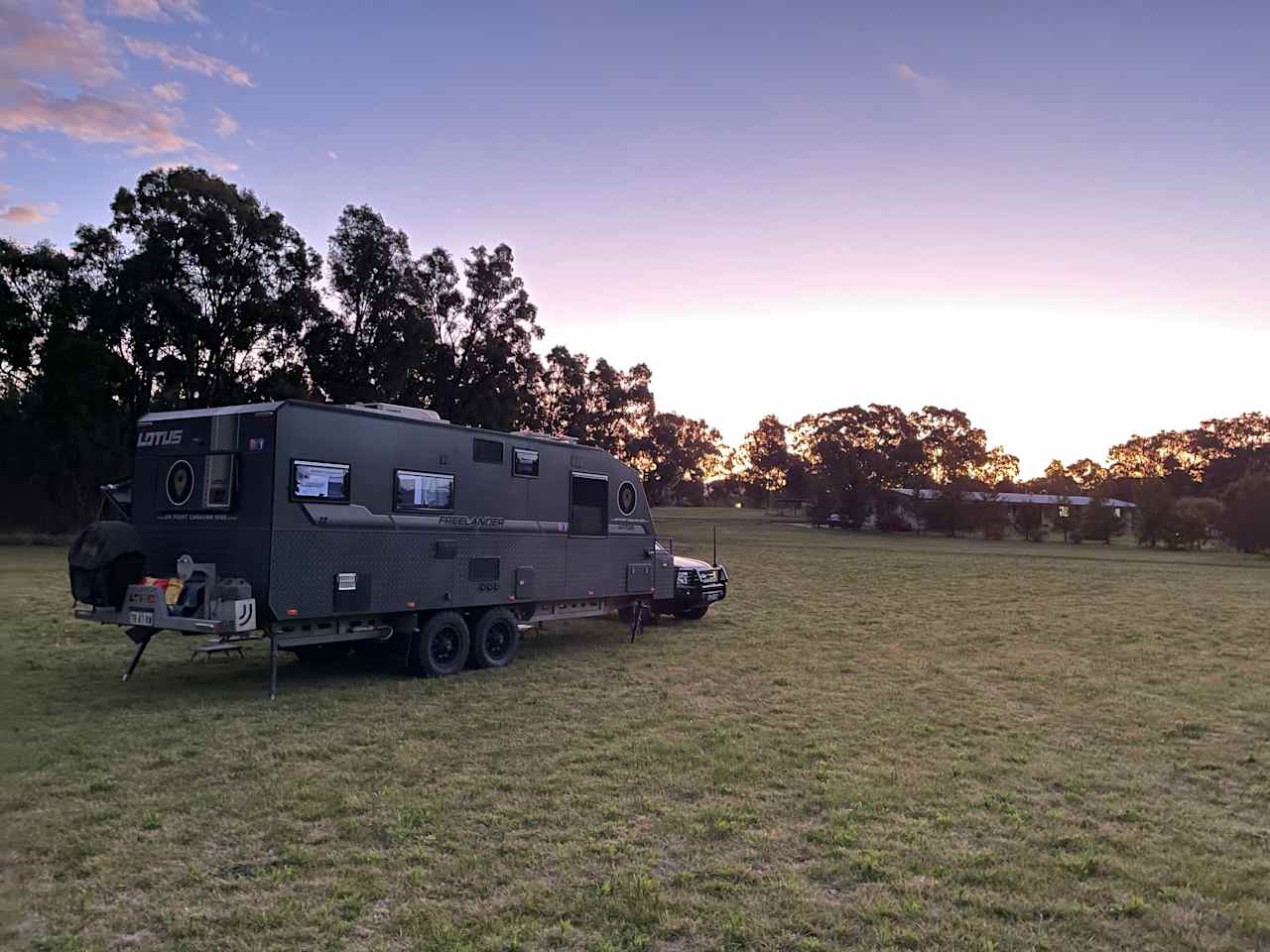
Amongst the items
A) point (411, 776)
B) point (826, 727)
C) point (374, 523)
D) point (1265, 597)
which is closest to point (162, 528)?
point (374, 523)

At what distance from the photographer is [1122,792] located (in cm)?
720

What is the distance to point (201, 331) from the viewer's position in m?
34.9

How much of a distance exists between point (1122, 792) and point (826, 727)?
2.82 meters

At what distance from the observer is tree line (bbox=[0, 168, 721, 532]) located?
3378 centimetres

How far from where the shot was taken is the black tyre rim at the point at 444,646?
11648 mm

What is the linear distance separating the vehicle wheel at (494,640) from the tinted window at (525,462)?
200 cm

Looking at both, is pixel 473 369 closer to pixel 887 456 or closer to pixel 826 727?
pixel 826 727

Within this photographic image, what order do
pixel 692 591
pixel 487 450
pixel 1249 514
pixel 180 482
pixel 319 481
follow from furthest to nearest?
pixel 1249 514
pixel 692 591
pixel 487 450
pixel 180 482
pixel 319 481

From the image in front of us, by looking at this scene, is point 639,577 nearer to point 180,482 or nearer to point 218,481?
point 218,481

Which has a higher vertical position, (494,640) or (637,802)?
(494,640)

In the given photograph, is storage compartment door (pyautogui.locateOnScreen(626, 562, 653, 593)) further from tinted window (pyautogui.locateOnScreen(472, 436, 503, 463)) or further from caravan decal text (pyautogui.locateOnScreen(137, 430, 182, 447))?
caravan decal text (pyautogui.locateOnScreen(137, 430, 182, 447))

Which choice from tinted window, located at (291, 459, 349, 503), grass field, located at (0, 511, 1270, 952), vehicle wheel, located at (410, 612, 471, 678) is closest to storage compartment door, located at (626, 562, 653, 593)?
grass field, located at (0, 511, 1270, 952)

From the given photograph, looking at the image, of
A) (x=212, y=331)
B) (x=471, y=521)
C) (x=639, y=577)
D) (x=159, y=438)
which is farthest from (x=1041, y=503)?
(x=159, y=438)

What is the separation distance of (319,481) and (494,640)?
12.5ft
